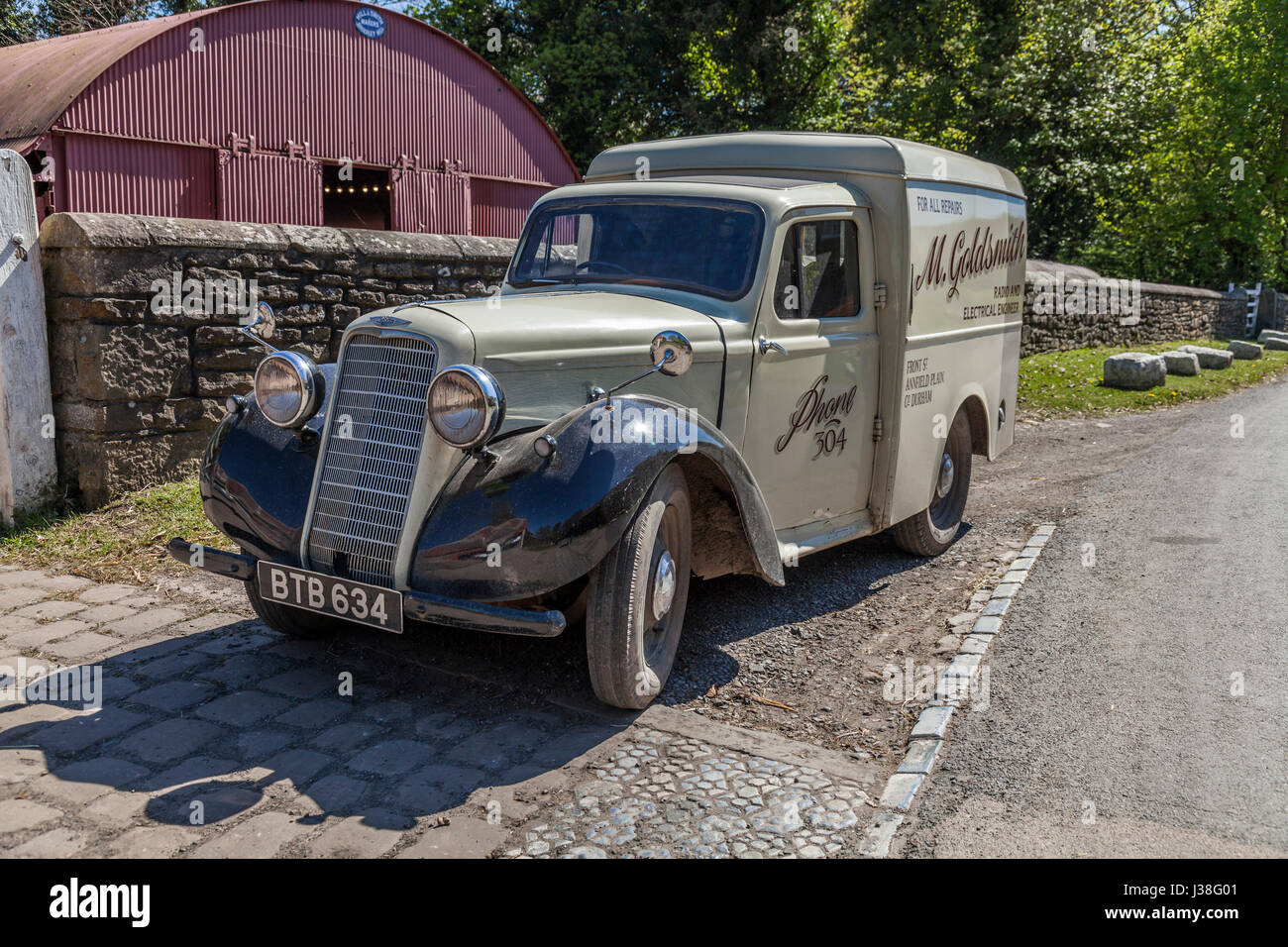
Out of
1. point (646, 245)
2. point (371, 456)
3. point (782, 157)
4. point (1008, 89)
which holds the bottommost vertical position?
point (371, 456)

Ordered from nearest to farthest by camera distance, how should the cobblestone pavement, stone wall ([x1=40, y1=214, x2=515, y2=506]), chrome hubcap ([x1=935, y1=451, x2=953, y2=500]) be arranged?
the cobblestone pavement → stone wall ([x1=40, y1=214, x2=515, y2=506]) → chrome hubcap ([x1=935, y1=451, x2=953, y2=500])

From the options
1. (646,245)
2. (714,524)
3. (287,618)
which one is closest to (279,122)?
(646,245)

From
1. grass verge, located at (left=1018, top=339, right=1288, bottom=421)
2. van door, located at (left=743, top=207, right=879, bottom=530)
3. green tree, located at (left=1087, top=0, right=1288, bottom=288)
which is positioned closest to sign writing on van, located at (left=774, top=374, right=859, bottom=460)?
van door, located at (left=743, top=207, right=879, bottom=530)

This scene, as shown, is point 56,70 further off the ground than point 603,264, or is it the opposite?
point 56,70

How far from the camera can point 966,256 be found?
611cm

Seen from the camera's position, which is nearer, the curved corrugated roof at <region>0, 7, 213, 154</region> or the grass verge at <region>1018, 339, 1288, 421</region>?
the curved corrugated roof at <region>0, 7, 213, 154</region>

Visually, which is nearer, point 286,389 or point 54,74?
point 286,389

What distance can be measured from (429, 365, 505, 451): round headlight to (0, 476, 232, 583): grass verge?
2.72 meters

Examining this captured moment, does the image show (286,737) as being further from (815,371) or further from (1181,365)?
(1181,365)

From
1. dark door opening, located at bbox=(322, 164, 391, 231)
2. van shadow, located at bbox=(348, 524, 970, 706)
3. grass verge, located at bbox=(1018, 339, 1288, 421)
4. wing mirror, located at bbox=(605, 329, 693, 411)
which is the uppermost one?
dark door opening, located at bbox=(322, 164, 391, 231)

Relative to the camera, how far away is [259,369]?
416 cm

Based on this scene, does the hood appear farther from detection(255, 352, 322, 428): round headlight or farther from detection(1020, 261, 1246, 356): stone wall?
detection(1020, 261, 1246, 356): stone wall

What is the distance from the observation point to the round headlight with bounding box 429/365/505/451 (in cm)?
355

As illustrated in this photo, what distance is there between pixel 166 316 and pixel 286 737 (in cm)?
356
